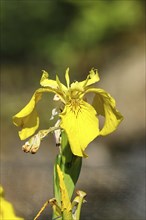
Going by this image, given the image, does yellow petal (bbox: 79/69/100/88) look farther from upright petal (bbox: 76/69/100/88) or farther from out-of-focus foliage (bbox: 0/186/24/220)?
out-of-focus foliage (bbox: 0/186/24/220)

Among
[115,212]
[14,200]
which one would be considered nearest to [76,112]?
[115,212]

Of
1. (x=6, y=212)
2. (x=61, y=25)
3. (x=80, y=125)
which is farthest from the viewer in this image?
(x=61, y=25)

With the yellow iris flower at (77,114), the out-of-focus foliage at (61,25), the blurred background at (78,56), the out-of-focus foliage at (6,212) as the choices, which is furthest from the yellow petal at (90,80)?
the out-of-focus foliage at (61,25)

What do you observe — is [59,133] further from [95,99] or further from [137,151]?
[137,151]

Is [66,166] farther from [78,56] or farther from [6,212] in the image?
[78,56]

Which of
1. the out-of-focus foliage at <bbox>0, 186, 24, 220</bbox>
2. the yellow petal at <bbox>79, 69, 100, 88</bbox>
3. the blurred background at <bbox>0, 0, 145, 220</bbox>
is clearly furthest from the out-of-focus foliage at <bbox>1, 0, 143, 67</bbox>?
the out-of-focus foliage at <bbox>0, 186, 24, 220</bbox>

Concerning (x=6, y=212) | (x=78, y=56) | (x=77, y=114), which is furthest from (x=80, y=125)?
(x=78, y=56)
